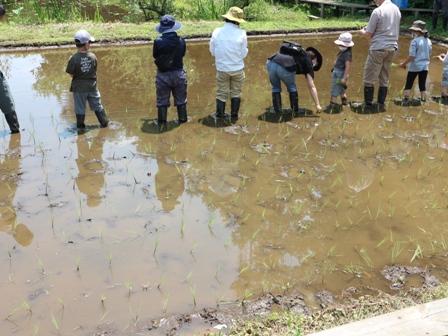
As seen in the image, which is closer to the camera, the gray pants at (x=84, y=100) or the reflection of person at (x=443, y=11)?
the gray pants at (x=84, y=100)

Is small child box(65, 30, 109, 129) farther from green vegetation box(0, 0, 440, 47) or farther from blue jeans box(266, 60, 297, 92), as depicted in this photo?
green vegetation box(0, 0, 440, 47)

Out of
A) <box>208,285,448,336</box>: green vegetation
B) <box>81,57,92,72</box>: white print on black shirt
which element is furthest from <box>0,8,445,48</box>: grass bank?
<box>208,285,448,336</box>: green vegetation

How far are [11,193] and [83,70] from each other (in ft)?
6.74

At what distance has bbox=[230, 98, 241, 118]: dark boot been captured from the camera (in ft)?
24.9

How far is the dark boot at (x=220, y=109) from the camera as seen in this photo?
Answer: 297 inches

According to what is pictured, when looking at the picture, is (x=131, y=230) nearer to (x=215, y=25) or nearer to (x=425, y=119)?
(x=425, y=119)

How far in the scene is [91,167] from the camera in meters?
6.04

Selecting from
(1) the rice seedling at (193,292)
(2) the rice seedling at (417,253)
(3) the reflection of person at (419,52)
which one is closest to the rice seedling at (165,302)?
(1) the rice seedling at (193,292)

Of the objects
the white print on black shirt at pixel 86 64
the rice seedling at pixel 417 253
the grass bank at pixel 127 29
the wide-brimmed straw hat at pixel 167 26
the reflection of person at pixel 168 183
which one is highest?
the wide-brimmed straw hat at pixel 167 26

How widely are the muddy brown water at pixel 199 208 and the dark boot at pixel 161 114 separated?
206 mm

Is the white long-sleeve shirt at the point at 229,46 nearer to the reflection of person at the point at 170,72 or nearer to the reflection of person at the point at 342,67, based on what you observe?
the reflection of person at the point at 170,72

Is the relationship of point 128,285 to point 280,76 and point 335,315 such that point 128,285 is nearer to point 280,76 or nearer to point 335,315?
point 335,315

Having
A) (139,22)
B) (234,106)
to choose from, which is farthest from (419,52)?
(139,22)

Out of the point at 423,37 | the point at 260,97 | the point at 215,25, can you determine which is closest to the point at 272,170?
the point at 260,97
